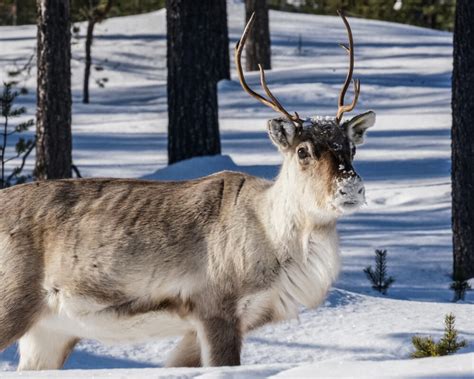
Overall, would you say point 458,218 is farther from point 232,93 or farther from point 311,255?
point 232,93

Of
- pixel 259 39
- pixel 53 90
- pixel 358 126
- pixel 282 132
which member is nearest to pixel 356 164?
pixel 53 90

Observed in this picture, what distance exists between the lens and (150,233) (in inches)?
227

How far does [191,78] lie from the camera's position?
13.3 meters

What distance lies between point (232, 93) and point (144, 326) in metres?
14.1

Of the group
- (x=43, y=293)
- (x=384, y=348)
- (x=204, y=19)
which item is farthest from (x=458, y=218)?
(x=43, y=293)

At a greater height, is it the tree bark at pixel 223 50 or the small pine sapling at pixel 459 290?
the tree bark at pixel 223 50

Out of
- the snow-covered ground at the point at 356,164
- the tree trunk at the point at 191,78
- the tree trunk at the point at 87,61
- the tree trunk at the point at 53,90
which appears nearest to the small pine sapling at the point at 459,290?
the snow-covered ground at the point at 356,164

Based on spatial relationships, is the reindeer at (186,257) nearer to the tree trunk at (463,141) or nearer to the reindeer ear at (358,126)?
the reindeer ear at (358,126)

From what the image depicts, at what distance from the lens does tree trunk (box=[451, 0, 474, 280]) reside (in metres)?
9.78

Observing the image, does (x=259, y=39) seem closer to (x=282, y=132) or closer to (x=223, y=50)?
(x=223, y=50)

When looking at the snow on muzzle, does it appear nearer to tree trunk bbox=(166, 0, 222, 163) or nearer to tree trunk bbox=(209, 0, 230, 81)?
tree trunk bbox=(166, 0, 222, 163)

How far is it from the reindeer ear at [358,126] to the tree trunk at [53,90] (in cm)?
625

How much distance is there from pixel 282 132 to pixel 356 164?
982cm

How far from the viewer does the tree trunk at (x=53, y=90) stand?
1166cm
